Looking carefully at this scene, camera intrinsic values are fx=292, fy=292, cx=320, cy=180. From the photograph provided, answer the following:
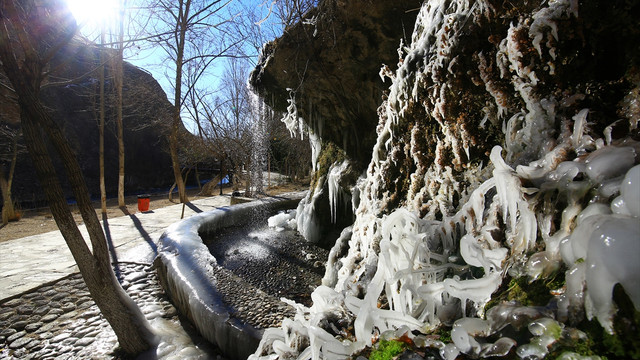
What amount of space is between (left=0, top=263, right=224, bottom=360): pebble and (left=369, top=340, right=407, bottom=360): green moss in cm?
234

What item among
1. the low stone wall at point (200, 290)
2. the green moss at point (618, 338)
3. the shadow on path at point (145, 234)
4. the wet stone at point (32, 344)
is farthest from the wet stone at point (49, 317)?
the green moss at point (618, 338)

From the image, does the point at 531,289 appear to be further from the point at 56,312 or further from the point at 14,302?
the point at 14,302

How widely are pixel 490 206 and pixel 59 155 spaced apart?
12.8ft

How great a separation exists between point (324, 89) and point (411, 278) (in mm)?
5338

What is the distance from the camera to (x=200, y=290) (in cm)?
321

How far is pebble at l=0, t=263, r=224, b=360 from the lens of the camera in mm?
3348

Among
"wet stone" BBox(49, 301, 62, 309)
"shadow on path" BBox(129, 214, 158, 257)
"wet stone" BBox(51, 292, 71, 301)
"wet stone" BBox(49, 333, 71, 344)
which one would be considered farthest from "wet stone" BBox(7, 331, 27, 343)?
"shadow on path" BBox(129, 214, 158, 257)

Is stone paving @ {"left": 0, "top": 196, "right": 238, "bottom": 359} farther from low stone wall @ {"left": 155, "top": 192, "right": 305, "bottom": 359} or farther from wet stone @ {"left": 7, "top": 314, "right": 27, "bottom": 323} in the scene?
low stone wall @ {"left": 155, "top": 192, "right": 305, "bottom": 359}

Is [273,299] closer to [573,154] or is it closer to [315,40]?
[573,154]

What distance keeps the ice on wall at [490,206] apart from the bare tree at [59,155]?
224cm

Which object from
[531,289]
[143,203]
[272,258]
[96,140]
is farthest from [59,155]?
[96,140]

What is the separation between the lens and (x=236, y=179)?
18.2 m

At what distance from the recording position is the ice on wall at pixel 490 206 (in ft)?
2.82

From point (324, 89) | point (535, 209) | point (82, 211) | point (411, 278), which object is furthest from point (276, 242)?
point (535, 209)
